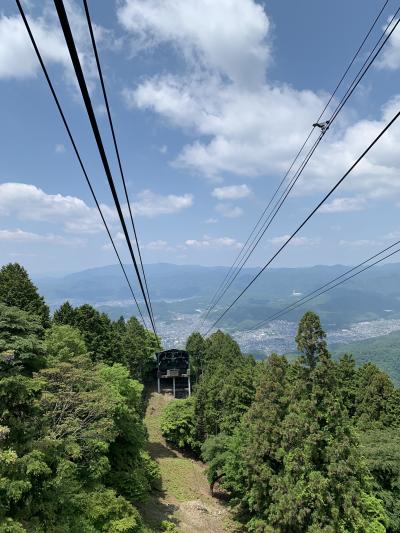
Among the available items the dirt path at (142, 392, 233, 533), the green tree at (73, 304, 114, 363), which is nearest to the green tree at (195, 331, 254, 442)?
the dirt path at (142, 392, 233, 533)

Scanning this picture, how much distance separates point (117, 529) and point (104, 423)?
Answer: 4809 mm

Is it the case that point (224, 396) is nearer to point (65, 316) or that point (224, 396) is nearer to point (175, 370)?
point (65, 316)

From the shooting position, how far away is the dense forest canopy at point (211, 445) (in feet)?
38.1

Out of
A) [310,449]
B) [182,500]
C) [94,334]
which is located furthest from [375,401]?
[94,334]

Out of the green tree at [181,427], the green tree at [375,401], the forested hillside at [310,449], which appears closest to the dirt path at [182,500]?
the green tree at [181,427]

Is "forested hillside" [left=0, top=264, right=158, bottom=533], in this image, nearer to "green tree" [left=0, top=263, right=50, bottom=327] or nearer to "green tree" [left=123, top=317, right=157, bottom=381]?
"green tree" [left=0, top=263, right=50, bottom=327]

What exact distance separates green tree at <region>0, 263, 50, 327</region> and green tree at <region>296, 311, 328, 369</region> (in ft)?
88.1

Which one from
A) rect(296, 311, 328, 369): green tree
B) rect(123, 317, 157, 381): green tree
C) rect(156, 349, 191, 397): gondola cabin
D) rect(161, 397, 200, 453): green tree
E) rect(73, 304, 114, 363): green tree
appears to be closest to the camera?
rect(296, 311, 328, 369): green tree

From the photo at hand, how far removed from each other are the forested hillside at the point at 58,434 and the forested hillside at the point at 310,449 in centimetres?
787

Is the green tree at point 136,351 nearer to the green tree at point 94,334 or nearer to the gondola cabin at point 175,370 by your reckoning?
the gondola cabin at point 175,370

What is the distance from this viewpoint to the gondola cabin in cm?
7064

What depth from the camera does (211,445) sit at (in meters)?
36.2

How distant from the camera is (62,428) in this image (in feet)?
61.1

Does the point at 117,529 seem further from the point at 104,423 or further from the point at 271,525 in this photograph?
the point at 271,525
